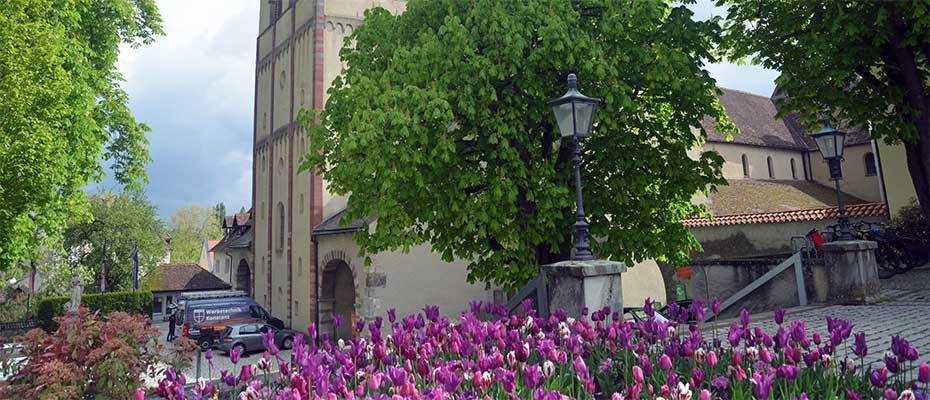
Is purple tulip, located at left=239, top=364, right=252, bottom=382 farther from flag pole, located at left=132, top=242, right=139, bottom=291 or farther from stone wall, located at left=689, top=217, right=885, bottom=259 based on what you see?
flag pole, located at left=132, top=242, right=139, bottom=291

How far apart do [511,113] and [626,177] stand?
7.71ft

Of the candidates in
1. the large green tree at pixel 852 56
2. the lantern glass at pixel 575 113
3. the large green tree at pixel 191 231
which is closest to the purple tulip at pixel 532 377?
the lantern glass at pixel 575 113

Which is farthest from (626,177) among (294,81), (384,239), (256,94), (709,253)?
(256,94)

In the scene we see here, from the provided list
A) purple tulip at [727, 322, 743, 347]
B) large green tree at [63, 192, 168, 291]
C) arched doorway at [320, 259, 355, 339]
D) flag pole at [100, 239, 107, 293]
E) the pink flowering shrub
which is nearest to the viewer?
purple tulip at [727, 322, 743, 347]

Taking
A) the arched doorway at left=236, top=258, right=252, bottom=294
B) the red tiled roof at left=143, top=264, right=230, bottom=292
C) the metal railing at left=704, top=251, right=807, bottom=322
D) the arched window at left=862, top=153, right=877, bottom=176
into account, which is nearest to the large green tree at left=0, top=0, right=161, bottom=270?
the metal railing at left=704, top=251, right=807, bottom=322

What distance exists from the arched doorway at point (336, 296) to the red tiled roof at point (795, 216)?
500 inches

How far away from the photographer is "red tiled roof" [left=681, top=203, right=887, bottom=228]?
1797 centimetres

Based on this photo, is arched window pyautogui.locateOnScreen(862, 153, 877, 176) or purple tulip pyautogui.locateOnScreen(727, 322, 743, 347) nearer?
purple tulip pyautogui.locateOnScreen(727, 322, 743, 347)

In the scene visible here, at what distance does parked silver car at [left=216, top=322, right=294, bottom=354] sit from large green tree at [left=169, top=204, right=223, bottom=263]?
181ft

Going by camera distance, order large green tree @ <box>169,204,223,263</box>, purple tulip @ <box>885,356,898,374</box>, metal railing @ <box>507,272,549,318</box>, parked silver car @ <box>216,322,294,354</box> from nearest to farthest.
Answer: purple tulip @ <box>885,356,898,374</box>
metal railing @ <box>507,272,549,318</box>
parked silver car @ <box>216,322,294,354</box>
large green tree @ <box>169,204,223,263</box>

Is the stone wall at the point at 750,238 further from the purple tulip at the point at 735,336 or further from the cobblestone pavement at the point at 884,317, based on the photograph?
the purple tulip at the point at 735,336

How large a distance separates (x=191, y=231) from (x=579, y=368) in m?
82.1

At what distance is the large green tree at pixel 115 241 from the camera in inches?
1483

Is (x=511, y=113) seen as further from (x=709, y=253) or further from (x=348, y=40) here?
(x=709, y=253)
